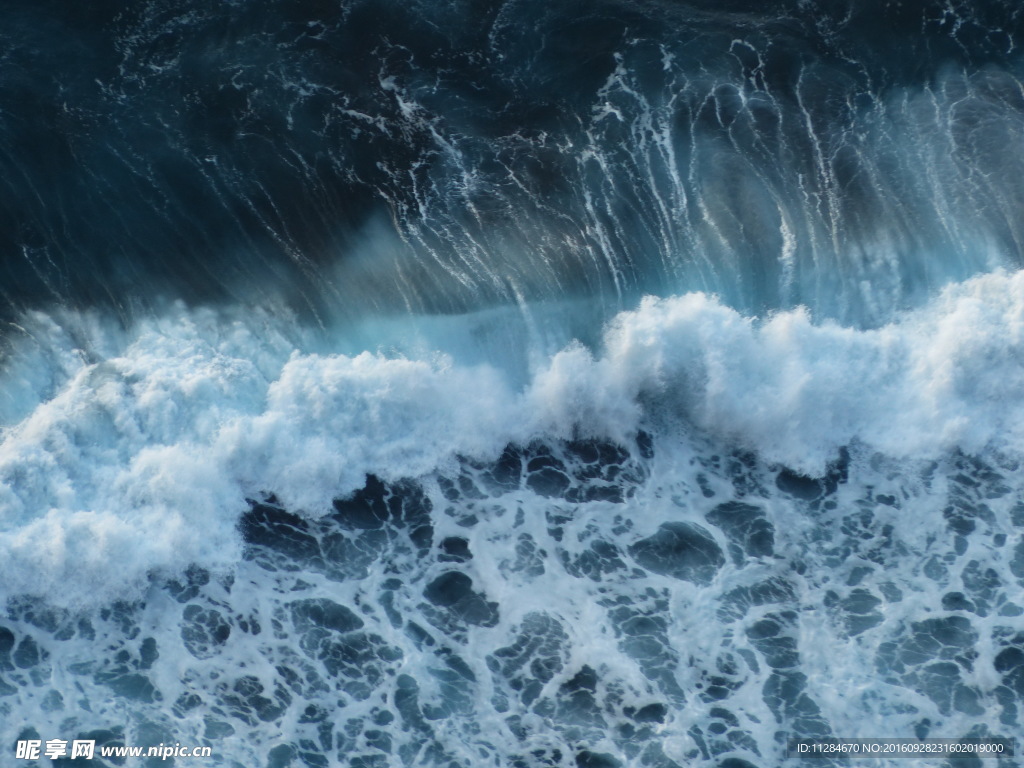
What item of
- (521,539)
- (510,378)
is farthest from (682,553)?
(510,378)

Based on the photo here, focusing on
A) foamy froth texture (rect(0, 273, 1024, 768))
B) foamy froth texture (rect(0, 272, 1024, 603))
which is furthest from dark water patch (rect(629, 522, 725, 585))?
foamy froth texture (rect(0, 272, 1024, 603))

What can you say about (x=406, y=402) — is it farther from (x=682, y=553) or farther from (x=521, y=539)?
(x=682, y=553)

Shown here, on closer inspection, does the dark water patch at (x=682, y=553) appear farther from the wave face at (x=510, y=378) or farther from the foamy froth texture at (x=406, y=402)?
the foamy froth texture at (x=406, y=402)

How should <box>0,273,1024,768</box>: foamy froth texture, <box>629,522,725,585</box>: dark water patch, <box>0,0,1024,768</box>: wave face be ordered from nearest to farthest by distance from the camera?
<box>0,273,1024,768</box>: foamy froth texture → <box>0,0,1024,768</box>: wave face → <box>629,522,725,585</box>: dark water patch

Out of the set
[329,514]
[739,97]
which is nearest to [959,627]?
[329,514]

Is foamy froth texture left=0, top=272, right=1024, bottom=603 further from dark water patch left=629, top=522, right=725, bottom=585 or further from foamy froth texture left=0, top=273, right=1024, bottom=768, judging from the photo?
dark water patch left=629, top=522, right=725, bottom=585

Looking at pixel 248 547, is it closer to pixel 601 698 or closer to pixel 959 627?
pixel 601 698
